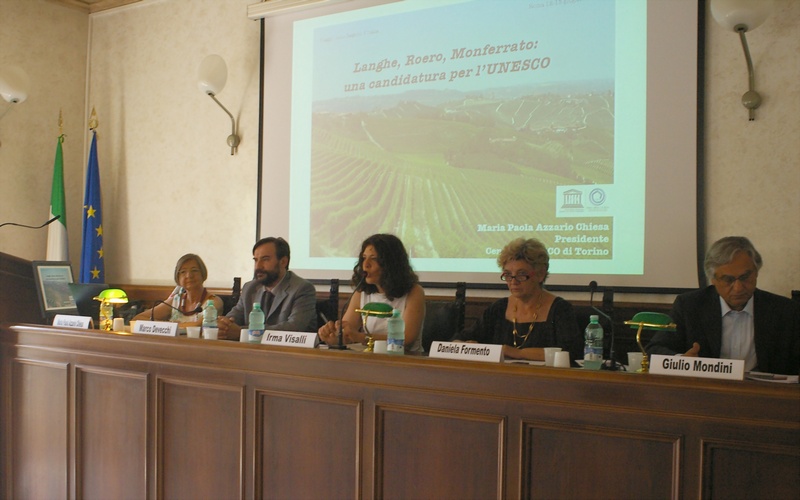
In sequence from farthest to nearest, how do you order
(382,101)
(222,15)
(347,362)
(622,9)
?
(222,15) → (382,101) → (622,9) → (347,362)

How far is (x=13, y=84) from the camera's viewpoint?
15.7 ft

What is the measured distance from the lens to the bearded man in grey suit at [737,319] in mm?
2596

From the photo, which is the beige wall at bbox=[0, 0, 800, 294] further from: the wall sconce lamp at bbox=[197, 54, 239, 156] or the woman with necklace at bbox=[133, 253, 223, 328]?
the woman with necklace at bbox=[133, 253, 223, 328]

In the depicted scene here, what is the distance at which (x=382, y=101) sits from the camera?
14.9ft

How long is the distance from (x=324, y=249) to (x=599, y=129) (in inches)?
74.5

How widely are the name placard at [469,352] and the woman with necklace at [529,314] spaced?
70 centimetres

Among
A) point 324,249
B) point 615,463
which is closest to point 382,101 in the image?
point 324,249

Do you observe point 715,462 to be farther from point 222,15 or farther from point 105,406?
point 222,15

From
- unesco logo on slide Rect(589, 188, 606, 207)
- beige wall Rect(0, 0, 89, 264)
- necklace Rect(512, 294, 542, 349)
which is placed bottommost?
necklace Rect(512, 294, 542, 349)

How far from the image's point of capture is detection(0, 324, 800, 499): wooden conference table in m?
1.71

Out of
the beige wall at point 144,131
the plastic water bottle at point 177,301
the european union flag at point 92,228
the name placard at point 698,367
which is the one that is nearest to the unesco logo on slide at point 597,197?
the name placard at point 698,367

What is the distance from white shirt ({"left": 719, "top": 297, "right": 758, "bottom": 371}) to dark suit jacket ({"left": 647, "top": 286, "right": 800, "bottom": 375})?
0.03 metres

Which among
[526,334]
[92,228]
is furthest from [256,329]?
[92,228]

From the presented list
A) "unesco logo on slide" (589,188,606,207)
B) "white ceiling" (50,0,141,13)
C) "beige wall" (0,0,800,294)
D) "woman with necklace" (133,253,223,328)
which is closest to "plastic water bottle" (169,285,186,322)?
"woman with necklace" (133,253,223,328)
